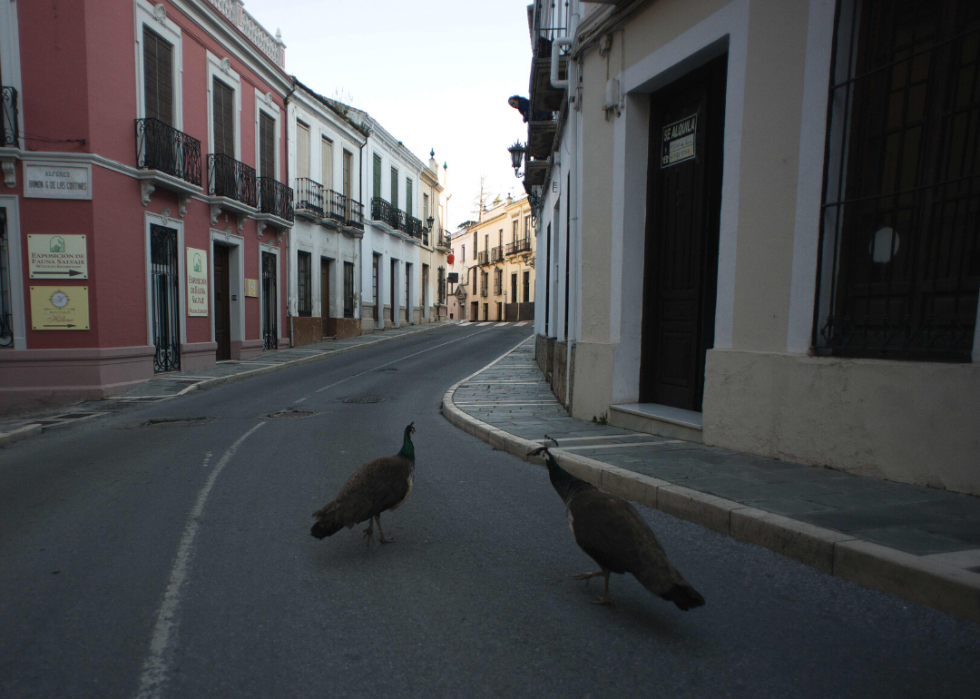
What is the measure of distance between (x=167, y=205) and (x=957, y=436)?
15.9 metres

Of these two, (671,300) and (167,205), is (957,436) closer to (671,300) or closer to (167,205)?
(671,300)

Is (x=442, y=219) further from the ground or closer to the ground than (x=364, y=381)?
further from the ground

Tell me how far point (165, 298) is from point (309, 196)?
10435mm

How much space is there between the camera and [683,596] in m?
2.43

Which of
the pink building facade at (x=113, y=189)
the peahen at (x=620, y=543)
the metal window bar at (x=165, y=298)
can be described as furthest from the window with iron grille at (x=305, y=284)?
the peahen at (x=620, y=543)

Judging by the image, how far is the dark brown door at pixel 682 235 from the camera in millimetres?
7188

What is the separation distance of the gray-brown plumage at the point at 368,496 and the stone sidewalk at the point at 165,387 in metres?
7.11

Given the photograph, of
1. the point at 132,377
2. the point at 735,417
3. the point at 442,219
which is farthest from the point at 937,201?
the point at 442,219

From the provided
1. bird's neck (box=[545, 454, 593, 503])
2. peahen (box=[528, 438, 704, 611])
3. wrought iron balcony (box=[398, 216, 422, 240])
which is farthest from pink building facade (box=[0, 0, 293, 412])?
wrought iron balcony (box=[398, 216, 422, 240])

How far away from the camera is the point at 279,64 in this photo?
20.6 meters

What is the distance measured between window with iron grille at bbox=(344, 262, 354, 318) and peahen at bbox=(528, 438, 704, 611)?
25883 mm

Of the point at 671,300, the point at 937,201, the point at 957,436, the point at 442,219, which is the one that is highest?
the point at 442,219

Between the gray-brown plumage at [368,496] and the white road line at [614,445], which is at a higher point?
the gray-brown plumage at [368,496]

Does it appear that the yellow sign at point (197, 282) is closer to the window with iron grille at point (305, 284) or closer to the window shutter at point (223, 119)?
the window shutter at point (223, 119)
